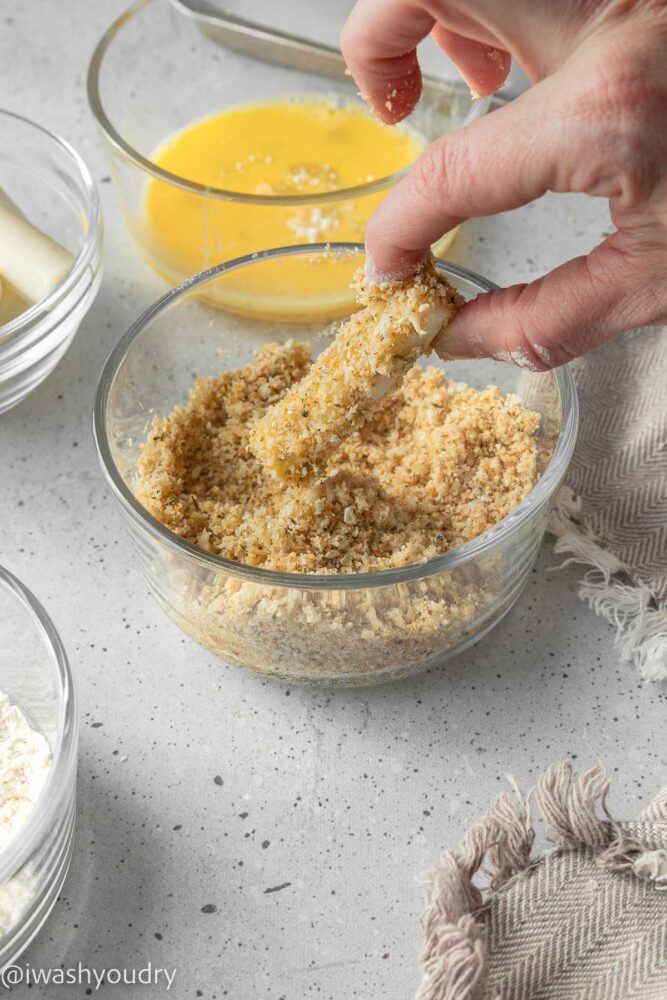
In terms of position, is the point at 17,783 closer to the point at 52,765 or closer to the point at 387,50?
the point at 52,765

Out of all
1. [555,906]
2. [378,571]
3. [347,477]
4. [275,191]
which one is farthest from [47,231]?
[555,906]

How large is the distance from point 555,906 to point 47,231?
1.10m

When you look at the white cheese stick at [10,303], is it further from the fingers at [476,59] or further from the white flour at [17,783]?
the fingers at [476,59]

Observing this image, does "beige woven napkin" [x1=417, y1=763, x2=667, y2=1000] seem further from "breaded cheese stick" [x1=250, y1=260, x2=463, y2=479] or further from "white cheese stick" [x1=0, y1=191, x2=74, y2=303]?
"white cheese stick" [x1=0, y1=191, x2=74, y2=303]

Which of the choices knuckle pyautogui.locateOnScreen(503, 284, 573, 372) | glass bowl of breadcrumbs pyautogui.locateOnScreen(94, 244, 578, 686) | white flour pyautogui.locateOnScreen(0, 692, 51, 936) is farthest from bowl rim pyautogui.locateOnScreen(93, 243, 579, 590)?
white flour pyautogui.locateOnScreen(0, 692, 51, 936)

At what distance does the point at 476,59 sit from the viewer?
42.2 inches

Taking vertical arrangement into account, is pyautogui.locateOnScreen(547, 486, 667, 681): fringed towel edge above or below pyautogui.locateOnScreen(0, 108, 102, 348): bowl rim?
below

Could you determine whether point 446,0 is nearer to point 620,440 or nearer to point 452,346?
point 452,346

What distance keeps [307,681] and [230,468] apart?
25 centimetres

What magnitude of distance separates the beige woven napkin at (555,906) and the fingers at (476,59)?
64 cm

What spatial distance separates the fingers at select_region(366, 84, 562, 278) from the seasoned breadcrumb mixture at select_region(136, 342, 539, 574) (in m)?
0.29

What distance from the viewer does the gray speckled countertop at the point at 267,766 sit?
40.4 inches

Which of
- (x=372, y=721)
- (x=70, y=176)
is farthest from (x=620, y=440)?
(x=70, y=176)

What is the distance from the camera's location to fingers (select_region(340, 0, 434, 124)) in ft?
3.06
